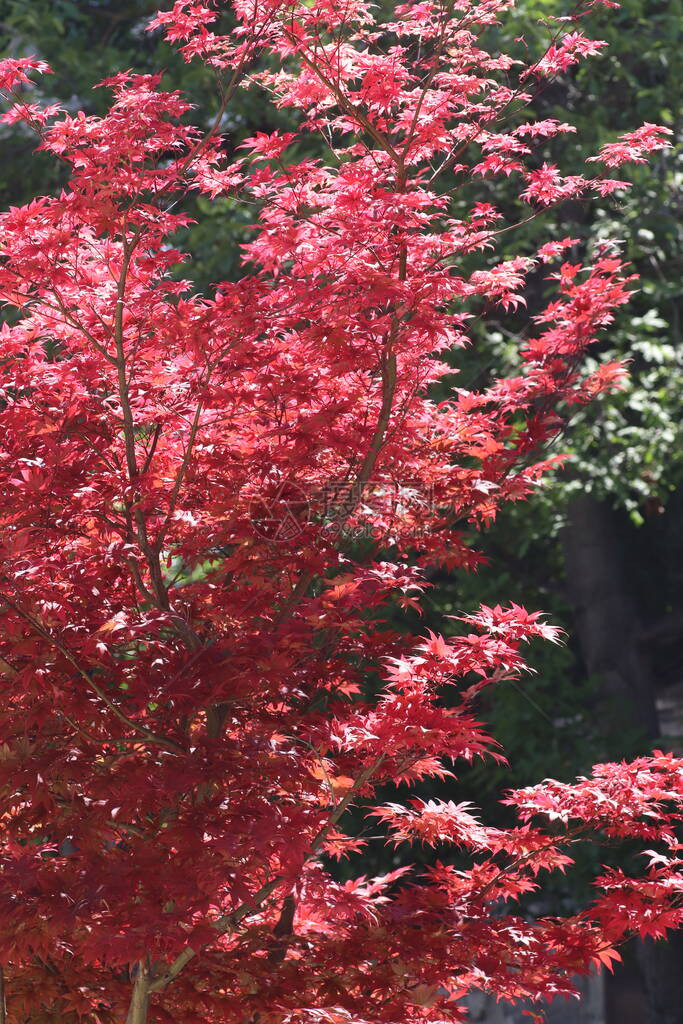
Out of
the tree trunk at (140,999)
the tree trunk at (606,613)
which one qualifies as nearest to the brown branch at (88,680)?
the tree trunk at (140,999)

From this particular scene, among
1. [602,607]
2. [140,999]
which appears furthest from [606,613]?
[140,999]

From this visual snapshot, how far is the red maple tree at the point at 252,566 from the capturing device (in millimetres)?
2660

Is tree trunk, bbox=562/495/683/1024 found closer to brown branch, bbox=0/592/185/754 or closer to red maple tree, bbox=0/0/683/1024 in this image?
red maple tree, bbox=0/0/683/1024

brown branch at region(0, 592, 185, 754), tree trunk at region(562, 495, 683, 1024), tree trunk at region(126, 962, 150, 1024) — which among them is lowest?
tree trunk at region(126, 962, 150, 1024)

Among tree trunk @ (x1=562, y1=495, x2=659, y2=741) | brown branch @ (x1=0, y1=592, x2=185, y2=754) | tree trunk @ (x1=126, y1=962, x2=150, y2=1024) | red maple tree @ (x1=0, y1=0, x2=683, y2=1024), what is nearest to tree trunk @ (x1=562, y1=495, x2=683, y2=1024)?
tree trunk @ (x1=562, y1=495, x2=659, y2=741)

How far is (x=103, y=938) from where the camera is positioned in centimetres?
245

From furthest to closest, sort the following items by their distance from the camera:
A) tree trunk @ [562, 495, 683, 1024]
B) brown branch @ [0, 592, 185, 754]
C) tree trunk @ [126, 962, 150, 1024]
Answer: tree trunk @ [562, 495, 683, 1024]
tree trunk @ [126, 962, 150, 1024]
brown branch @ [0, 592, 185, 754]

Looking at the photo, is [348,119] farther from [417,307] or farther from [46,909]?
[46,909]

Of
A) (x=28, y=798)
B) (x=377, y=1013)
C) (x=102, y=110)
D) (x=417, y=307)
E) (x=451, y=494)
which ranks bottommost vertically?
(x=377, y=1013)

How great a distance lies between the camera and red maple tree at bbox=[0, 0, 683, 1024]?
2660 mm

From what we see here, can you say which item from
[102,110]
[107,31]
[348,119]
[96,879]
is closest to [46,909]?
[96,879]

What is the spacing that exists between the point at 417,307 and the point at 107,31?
21.1 feet

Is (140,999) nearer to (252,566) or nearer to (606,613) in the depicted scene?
(252,566)

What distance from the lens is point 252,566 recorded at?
9.39 ft
